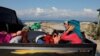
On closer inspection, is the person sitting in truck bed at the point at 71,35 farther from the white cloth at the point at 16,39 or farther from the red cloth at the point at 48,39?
the white cloth at the point at 16,39

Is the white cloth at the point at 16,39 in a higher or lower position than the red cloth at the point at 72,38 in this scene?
higher

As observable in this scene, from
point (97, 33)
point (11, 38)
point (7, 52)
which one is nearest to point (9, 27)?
point (11, 38)

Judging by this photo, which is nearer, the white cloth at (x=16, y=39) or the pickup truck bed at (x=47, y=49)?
the pickup truck bed at (x=47, y=49)

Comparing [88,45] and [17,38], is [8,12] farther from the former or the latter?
[88,45]

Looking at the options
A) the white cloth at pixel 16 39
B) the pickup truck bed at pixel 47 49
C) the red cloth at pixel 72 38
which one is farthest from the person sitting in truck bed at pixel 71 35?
the pickup truck bed at pixel 47 49

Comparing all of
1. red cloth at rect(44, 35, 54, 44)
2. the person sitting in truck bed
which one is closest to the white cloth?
red cloth at rect(44, 35, 54, 44)

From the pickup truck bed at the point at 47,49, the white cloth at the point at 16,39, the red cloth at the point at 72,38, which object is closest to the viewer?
the pickup truck bed at the point at 47,49

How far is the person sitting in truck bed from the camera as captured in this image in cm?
506

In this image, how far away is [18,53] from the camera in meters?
4.22

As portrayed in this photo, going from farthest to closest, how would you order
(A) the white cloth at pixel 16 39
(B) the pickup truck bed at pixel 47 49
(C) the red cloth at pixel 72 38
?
1. (C) the red cloth at pixel 72 38
2. (A) the white cloth at pixel 16 39
3. (B) the pickup truck bed at pixel 47 49

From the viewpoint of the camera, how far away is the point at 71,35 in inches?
202

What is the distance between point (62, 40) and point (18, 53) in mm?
1164

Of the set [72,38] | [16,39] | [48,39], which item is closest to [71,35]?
[72,38]

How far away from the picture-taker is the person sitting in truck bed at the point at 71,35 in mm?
5063
